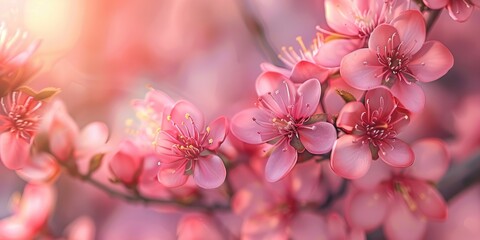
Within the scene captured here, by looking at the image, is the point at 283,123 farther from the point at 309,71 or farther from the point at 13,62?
the point at 13,62

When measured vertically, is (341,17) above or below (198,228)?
above

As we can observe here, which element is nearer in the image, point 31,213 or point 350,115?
point 350,115

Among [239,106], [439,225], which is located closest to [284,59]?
[239,106]

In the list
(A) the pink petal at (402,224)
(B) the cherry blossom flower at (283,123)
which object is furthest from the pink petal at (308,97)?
(A) the pink petal at (402,224)

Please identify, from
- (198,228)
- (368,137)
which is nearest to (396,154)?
(368,137)

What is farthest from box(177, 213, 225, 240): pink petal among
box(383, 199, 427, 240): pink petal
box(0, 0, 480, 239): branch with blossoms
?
box(383, 199, 427, 240): pink petal
